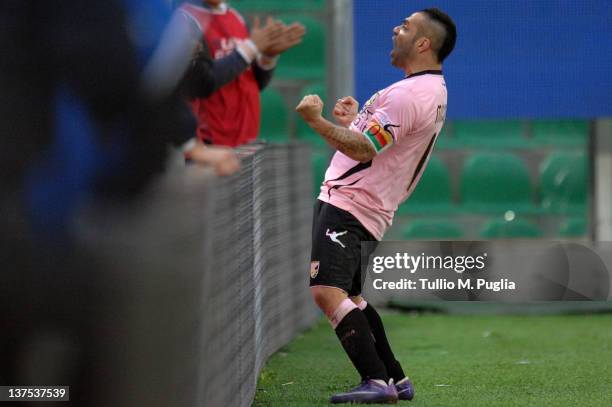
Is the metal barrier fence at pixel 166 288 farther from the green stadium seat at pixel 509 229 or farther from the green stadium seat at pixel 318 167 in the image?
the green stadium seat at pixel 509 229

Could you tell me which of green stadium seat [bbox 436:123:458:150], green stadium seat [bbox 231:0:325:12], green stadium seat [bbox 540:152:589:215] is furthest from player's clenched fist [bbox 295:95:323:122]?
green stadium seat [bbox 540:152:589:215]

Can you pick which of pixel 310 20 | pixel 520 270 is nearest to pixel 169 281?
pixel 520 270

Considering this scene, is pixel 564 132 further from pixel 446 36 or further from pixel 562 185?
pixel 446 36

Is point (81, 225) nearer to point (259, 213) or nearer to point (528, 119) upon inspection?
point (259, 213)

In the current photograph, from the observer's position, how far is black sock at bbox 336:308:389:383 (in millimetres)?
5363

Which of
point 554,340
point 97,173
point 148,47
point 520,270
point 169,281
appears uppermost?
point 148,47

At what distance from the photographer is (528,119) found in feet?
29.2

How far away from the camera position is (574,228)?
365 inches

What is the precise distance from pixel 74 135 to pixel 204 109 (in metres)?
3.49

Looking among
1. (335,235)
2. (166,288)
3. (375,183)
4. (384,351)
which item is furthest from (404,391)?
(166,288)

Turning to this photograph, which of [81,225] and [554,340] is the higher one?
[81,225]

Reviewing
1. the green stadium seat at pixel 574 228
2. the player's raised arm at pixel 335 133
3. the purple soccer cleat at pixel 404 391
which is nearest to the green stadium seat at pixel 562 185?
the green stadium seat at pixel 574 228

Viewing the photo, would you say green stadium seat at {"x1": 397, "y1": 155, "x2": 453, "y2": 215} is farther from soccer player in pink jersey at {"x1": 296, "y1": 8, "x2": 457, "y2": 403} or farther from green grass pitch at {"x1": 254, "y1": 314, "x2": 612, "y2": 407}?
soccer player in pink jersey at {"x1": 296, "y1": 8, "x2": 457, "y2": 403}

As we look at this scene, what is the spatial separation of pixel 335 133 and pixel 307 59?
4.06m
